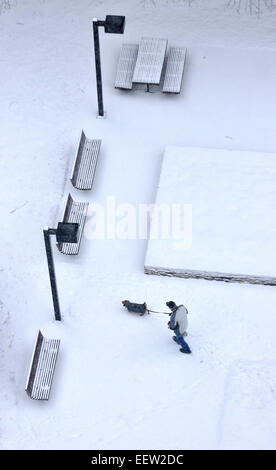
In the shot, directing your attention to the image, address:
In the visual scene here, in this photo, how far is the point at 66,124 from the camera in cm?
2111

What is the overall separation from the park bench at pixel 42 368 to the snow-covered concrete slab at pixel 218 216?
2.28 m

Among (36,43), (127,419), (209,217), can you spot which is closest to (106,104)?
(36,43)

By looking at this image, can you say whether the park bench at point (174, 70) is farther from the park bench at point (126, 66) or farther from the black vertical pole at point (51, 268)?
the black vertical pole at point (51, 268)

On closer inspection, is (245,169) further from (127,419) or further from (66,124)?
(127,419)

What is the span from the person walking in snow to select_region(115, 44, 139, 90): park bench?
603 centimetres

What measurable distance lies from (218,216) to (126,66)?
15.3 feet

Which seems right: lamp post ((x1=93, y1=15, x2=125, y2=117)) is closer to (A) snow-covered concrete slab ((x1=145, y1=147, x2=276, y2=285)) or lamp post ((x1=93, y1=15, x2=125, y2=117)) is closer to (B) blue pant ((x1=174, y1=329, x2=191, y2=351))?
(A) snow-covered concrete slab ((x1=145, y1=147, x2=276, y2=285))

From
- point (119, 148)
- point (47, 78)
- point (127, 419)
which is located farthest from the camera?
point (47, 78)

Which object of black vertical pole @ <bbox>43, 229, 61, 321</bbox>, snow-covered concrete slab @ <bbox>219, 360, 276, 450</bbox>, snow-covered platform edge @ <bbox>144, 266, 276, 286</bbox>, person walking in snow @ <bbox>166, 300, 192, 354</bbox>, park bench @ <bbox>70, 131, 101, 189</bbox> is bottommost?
snow-covered concrete slab @ <bbox>219, 360, 276, 450</bbox>

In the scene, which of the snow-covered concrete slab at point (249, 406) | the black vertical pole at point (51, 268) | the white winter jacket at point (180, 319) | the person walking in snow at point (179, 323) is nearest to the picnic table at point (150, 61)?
the black vertical pole at point (51, 268)

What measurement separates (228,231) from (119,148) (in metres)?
3.20

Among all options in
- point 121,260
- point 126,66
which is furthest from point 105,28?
point 121,260

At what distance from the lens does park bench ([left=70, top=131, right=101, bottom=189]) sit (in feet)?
65.1

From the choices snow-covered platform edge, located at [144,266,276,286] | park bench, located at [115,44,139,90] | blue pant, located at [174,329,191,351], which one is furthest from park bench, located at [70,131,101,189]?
blue pant, located at [174,329,191,351]
